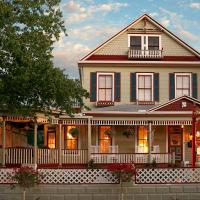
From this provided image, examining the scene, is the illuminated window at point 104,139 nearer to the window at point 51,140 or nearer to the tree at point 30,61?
the window at point 51,140

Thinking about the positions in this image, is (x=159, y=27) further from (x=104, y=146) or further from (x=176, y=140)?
(x=104, y=146)

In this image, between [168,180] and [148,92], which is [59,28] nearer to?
[168,180]

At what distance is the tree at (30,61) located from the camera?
21438mm

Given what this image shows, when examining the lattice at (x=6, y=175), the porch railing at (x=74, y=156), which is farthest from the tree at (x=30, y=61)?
the porch railing at (x=74, y=156)

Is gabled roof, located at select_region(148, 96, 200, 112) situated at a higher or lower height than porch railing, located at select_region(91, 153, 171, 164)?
higher

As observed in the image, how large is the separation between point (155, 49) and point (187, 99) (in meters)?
5.31

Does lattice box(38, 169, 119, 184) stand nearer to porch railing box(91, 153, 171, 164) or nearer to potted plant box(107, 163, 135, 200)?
potted plant box(107, 163, 135, 200)

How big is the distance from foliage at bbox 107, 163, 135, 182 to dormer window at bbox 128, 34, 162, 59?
50.9 ft

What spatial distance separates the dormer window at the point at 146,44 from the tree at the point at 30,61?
11.5 metres

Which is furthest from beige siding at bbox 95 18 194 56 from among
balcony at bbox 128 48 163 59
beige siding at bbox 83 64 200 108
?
beige siding at bbox 83 64 200 108

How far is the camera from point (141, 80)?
3397 cm

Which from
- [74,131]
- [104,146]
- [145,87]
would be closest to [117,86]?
[145,87]

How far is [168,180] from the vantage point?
66.4 ft

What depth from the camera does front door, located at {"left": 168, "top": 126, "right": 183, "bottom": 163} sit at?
33188 millimetres
